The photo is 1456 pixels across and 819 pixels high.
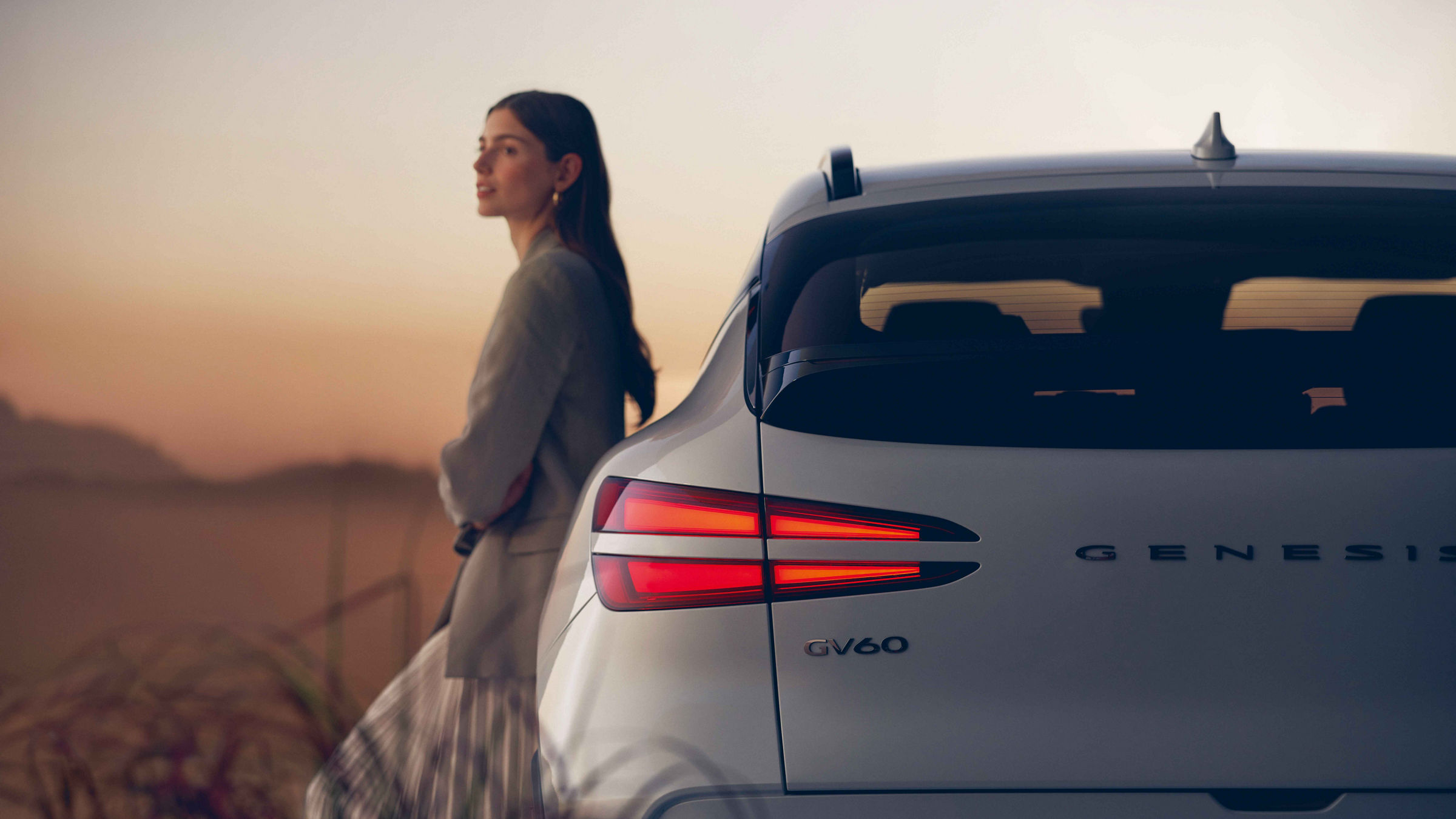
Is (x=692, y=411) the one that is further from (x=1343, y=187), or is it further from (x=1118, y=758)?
(x=1343, y=187)

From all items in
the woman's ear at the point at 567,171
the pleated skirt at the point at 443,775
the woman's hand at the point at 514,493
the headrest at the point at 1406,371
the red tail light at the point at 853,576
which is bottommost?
the pleated skirt at the point at 443,775

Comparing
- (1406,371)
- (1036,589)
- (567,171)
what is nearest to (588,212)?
(567,171)

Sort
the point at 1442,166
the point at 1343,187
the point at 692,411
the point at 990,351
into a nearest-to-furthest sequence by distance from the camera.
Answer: the point at 990,351, the point at 692,411, the point at 1343,187, the point at 1442,166

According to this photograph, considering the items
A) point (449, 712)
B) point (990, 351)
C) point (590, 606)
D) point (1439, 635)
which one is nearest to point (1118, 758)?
point (1439, 635)

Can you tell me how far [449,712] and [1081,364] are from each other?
62.7 inches

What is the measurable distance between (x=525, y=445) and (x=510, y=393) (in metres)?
0.11

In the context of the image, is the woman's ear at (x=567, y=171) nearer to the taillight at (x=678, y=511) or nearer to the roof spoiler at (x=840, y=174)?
the roof spoiler at (x=840, y=174)

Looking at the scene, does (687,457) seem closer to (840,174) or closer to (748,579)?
(748,579)

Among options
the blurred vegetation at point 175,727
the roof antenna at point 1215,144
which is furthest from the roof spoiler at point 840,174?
the blurred vegetation at point 175,727

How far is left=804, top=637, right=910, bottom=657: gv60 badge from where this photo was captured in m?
1.19

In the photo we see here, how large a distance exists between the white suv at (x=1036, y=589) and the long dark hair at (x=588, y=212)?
3.69ft

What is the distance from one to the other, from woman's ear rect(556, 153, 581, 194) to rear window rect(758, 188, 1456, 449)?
0.98 m

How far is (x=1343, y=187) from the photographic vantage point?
5.10 ft

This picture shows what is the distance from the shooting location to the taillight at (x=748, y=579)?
1.19 m
